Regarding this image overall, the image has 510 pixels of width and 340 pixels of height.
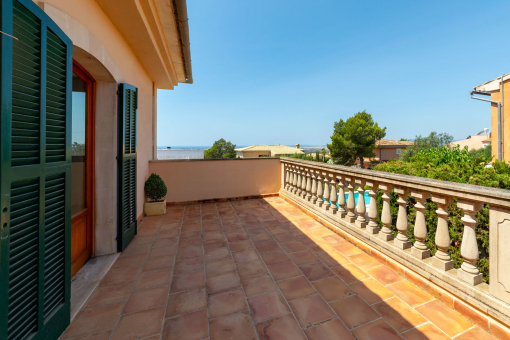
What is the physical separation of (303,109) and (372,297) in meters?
63.6

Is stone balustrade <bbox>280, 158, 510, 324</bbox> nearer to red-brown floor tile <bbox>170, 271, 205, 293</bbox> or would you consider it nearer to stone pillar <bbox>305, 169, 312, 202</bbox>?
stone pillar <bbox>305, 169, 312, 202</bbox>

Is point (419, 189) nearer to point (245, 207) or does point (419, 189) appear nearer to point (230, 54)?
point (245, 207)

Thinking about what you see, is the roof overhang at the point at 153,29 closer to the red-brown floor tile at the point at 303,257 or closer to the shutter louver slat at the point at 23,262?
the shutter louver slat at the point at 23,262

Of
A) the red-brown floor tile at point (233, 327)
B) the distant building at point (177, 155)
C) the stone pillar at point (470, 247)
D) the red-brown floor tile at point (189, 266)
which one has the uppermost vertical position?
the distant building at point (177, 155)

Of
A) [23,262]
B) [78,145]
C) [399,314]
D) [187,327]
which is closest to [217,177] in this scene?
[78,145]

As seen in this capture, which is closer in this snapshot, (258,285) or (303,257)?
(258,285)

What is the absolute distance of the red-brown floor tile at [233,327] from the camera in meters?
1.43

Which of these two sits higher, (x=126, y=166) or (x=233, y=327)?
(x=126, y=166)

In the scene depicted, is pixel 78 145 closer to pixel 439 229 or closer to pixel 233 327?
pixel 233 327

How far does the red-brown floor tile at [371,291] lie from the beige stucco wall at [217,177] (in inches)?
153

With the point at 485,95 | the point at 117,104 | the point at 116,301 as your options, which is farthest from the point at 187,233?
the point at 485,95

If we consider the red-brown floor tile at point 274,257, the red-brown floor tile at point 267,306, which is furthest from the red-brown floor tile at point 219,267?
the red-brown floor tile at point 267,306

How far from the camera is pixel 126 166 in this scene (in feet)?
9.55

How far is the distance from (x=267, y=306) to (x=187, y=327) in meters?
0.64
